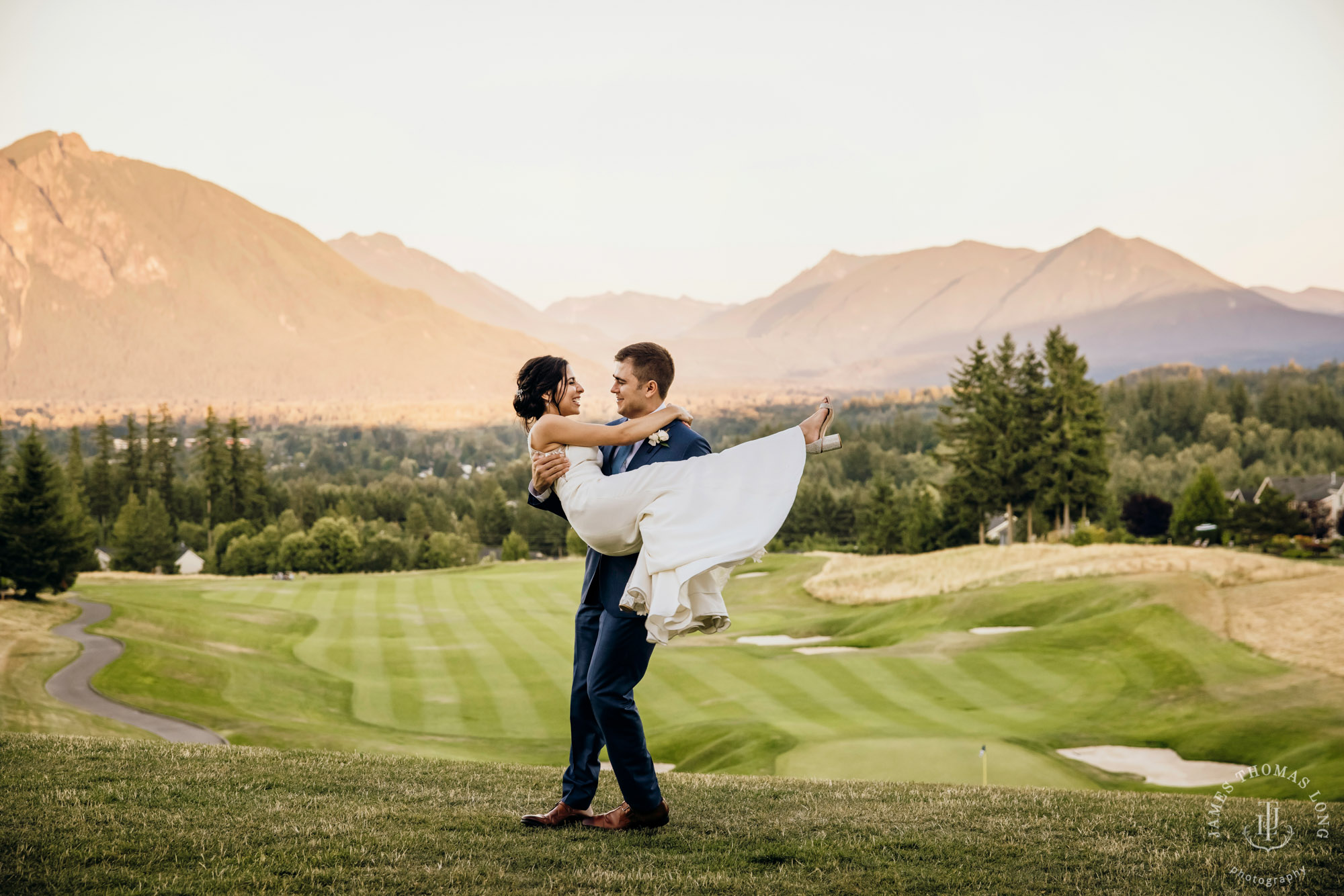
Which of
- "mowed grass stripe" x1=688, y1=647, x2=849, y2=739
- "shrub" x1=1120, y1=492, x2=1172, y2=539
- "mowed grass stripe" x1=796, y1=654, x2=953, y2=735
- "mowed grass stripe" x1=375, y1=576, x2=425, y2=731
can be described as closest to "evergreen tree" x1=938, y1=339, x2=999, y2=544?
"shrub" x1=1120, y1=492, x2=1172, y2=539

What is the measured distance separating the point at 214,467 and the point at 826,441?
3373 inches

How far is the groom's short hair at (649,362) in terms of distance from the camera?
17.9 feet

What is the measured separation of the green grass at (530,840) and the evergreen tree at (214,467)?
8037 cm

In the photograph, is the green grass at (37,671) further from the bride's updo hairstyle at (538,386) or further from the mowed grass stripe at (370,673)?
the bride's updo hairstyle at (538,386)

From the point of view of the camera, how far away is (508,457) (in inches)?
7731

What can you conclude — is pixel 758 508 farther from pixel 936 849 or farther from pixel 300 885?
pixel 300 885

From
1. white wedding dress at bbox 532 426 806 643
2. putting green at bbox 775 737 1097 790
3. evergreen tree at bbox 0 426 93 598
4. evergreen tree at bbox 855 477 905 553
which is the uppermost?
white wedding dress at bbox 532 426 806 643

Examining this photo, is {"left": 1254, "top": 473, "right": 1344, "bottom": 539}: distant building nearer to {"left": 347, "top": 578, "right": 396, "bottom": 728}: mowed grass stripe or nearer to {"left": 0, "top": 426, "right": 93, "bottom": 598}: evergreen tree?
{"left": 347, "top": 578, "right": 396, "bottom": 728}: mowed grass stripe

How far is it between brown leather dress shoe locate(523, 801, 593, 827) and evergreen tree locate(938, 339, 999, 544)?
155ft

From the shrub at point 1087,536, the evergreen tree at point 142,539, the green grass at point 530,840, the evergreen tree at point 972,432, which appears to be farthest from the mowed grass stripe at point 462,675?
the evergreen tree at point 142,539

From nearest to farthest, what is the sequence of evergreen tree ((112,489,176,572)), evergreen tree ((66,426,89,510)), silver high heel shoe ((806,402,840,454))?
silver high heel shoe ((806,402,840,454)) → evergreen tree ((112,489,176,572)) → evergreen tree ((66,426,89,510))

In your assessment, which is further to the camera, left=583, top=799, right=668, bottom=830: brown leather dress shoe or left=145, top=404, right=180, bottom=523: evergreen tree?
left=145, top=404, right=180, bottom=523: evergreen tree

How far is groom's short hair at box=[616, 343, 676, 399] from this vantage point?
214 inches

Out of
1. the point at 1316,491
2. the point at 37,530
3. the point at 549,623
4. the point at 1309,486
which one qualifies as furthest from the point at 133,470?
the point at 1309,486
